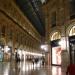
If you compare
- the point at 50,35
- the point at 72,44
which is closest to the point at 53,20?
the point at 50,35

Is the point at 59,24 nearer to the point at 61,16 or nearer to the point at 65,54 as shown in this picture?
the point at 61,16

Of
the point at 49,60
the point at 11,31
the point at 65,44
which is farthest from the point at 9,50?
the point at 65,44

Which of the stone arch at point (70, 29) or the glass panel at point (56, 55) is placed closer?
the stone arch at point (70, 29)

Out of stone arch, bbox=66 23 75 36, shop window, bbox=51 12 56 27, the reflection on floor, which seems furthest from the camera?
shop window, bbox=51 12 56 27

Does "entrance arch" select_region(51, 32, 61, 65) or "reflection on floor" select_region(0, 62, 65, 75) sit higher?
"entrance arch" select_region(51, 32, 61, 65)

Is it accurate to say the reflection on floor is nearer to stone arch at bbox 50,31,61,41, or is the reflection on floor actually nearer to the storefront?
the storefront

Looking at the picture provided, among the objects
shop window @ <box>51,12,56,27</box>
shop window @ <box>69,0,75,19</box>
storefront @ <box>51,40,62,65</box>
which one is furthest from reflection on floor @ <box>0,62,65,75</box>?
shop window @ <box>51,12,56,27</box>

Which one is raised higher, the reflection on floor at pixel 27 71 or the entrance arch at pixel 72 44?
the entrance arch at pixel 72 44

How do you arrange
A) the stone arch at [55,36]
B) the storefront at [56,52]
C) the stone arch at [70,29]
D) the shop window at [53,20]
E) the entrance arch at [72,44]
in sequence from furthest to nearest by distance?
the shop window at [53,20]
the storefront at [56,52]
the stone arch at [55,36]
the stone arch at [70,29]
the entrance arch at [72,44]

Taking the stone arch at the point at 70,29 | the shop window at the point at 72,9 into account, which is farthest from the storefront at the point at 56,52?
the shop window at the point at 72,9

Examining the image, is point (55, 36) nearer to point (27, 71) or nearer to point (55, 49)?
point (55, 49)

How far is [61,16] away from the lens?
2769 centimetres

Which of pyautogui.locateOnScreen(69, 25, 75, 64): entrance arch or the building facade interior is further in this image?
the building facade interior

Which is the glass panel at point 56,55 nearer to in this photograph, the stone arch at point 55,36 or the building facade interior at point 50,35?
the building facade interior at point 50,35
